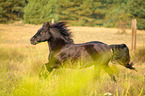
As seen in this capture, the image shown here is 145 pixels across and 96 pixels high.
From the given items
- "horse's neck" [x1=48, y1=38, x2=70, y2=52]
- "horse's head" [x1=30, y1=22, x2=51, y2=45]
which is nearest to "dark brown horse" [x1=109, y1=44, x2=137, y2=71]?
"horse's neck" [x1=48, y1=38, x2=70, y2=52]

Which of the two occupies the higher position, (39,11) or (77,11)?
(77,11)

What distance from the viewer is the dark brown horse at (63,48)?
13.2ft

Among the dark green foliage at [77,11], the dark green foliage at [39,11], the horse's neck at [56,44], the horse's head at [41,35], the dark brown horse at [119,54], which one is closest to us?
the horse's head at [41,35]

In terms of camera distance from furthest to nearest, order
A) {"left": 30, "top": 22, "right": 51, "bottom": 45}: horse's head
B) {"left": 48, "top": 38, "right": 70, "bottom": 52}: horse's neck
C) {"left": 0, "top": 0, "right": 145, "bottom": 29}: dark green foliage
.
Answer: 1. {"left": 0, "top": 0, "right": 145, "bottom": 29}: dark green foliage
2. {"left": 48, "top": 38, "right": 70, "bottom": 52}: horse's neck
3. {"left": 30, "top": 22, "right": 51, "bottom": 45}: horse's head

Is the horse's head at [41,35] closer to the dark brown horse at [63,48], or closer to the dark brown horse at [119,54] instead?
the dark brown horse at [63,48]

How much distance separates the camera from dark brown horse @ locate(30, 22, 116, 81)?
13.2 ft

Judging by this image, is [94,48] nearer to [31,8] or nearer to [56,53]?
[56,53]

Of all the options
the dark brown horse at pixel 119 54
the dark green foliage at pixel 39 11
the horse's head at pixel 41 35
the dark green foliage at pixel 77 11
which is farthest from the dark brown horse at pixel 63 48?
the dark green foliage at pixel 39 11

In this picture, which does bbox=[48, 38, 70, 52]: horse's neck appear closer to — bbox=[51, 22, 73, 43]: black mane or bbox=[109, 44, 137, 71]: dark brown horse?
bbox=[51, 22, 73, 43]: black mane

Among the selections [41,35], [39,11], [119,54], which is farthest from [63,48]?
[39,11]

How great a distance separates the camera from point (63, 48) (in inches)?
163

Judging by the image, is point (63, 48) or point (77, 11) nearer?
point (63, 48)

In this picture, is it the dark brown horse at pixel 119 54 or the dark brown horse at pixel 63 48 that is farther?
the dark brown horse at pixel 119 54

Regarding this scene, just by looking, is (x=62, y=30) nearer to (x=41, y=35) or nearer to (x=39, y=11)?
(x=41, y=35)
